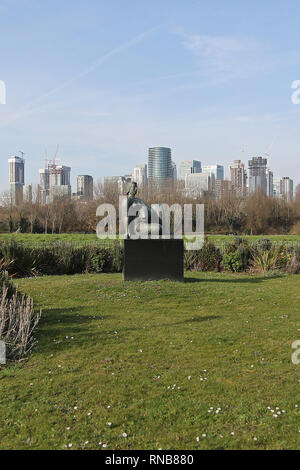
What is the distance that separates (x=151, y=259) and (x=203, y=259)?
15.2 ft

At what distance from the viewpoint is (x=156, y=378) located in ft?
15.9

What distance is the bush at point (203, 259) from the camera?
1465cm

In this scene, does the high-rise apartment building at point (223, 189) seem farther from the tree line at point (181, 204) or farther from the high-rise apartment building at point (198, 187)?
the high-rise apartment building at point (198, 187)

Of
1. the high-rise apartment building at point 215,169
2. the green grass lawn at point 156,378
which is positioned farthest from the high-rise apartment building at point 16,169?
the green grass lawn at point 156,378

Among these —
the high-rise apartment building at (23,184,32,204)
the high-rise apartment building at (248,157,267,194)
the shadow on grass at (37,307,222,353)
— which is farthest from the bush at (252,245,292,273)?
the high-rise apartment building at (248,157,267,194)

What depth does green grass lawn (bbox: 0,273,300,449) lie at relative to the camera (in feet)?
11.8

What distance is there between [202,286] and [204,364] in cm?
515

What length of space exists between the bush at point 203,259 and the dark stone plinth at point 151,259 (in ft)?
13.1

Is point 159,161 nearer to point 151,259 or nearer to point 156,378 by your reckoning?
point 151,259

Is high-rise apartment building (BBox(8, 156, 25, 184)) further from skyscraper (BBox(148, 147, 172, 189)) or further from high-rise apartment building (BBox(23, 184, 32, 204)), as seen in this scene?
high-rise apartment building (BBox(23, 184, 32, 204))

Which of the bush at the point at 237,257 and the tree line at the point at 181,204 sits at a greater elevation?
the tree line at the point at 181,204

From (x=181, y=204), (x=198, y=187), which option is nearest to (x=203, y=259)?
(x=181, y=204)

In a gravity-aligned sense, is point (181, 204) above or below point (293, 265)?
above

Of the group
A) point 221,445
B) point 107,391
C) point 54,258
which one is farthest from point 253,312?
point 54,258
